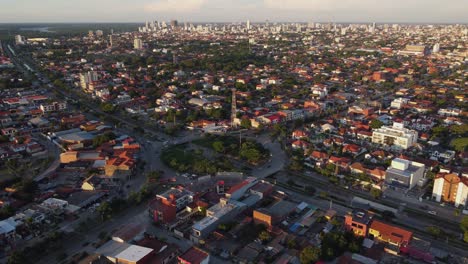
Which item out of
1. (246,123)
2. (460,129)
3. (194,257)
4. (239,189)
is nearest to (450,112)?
(460,129)

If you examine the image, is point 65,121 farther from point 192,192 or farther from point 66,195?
point 192,192

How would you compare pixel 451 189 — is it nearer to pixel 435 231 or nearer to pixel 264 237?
pixel 435 231

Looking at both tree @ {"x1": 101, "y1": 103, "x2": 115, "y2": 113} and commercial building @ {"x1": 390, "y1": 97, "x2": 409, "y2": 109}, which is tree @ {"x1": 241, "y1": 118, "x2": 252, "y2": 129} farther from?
commercial building @ {"x1": 390, "y1": 97, "x2": 409, "y2": 109}

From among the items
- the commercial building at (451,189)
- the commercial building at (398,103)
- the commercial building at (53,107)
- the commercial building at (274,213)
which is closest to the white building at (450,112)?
the commercial building at (398,103)

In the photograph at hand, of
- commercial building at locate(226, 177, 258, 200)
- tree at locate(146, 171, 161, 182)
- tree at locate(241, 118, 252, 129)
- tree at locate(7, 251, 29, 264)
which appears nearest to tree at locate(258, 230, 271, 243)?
commercial building at locate(226, 177, 258, 200)

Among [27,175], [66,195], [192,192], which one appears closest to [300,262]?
[192,192]

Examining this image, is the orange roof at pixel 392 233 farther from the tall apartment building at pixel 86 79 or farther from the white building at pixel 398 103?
the tall apartment building at pixel 86 79
